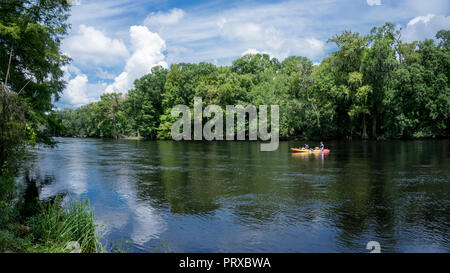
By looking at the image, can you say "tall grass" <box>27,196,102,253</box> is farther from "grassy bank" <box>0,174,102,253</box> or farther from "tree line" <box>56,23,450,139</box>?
"tree line" <box>56,23,450,139</box>

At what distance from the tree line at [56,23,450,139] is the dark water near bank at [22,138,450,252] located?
38.6 m

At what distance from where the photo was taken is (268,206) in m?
16.0

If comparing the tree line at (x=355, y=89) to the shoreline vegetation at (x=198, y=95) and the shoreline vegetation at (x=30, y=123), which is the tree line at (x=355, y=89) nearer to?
the shoreline vegetation at (x=198, y=95)

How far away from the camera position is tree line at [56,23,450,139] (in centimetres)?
6200

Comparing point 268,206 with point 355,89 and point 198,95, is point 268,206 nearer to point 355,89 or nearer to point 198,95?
point 355,89

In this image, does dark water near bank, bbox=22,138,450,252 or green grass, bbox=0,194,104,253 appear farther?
dark water near bank, bbox=22,138,450,252

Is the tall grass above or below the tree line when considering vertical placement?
below

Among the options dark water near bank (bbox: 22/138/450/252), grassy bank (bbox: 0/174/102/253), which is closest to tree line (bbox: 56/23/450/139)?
dark water near bank (bbox: 22/138/450/252)

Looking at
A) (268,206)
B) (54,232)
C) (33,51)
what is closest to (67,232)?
(54,232)

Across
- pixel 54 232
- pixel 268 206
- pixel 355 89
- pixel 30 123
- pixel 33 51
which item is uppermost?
pixel 355 89

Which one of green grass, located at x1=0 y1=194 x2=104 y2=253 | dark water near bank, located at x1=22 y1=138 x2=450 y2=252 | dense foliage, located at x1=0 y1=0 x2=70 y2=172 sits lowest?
dark water near bank, located at x1=22 y1=138 x2=450 y2=252

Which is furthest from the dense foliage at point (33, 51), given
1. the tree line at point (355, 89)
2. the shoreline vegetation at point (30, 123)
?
the tree line at point (355, 89)

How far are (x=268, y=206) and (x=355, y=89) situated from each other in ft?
181

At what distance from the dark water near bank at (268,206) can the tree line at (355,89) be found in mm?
38625
